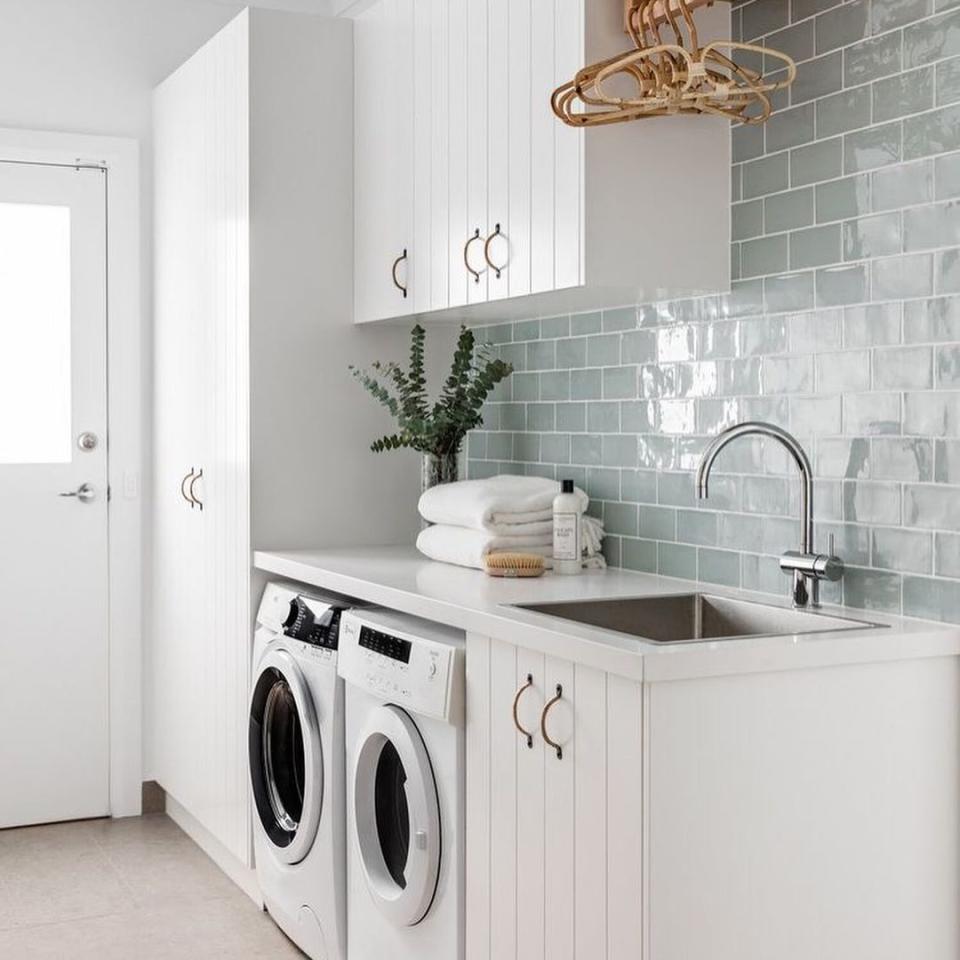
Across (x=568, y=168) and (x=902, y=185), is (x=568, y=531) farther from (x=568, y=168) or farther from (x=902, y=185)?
(x=902, y=185)

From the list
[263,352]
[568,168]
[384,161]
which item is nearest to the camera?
[568,168]

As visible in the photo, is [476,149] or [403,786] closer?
[403,786]

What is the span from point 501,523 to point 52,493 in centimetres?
183

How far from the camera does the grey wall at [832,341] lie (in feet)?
7.16

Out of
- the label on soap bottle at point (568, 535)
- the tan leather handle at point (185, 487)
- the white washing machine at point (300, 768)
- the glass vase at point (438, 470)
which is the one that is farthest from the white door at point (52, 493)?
the label on soap bottle at point (568, 535)

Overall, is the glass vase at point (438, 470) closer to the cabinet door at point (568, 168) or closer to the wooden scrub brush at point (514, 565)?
the wooden scrub brush at point (514, 565)

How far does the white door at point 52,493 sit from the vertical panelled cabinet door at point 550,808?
2.22 meters

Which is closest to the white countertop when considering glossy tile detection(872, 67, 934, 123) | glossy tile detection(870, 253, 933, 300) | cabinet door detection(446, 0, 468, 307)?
glossy tile detection(870, 253, 933, 300)

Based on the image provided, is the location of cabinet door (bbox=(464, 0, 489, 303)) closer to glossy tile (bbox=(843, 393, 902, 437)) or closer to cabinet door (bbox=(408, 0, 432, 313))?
→ cabinet door (bbox=(408, 0, 432, 313))

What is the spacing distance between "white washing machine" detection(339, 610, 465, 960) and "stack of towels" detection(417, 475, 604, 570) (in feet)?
1.02

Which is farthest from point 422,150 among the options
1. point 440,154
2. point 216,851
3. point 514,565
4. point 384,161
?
point 216,851

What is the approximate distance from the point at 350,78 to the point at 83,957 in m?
2.32

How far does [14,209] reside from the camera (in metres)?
4.09

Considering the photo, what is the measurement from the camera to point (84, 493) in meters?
4.20
